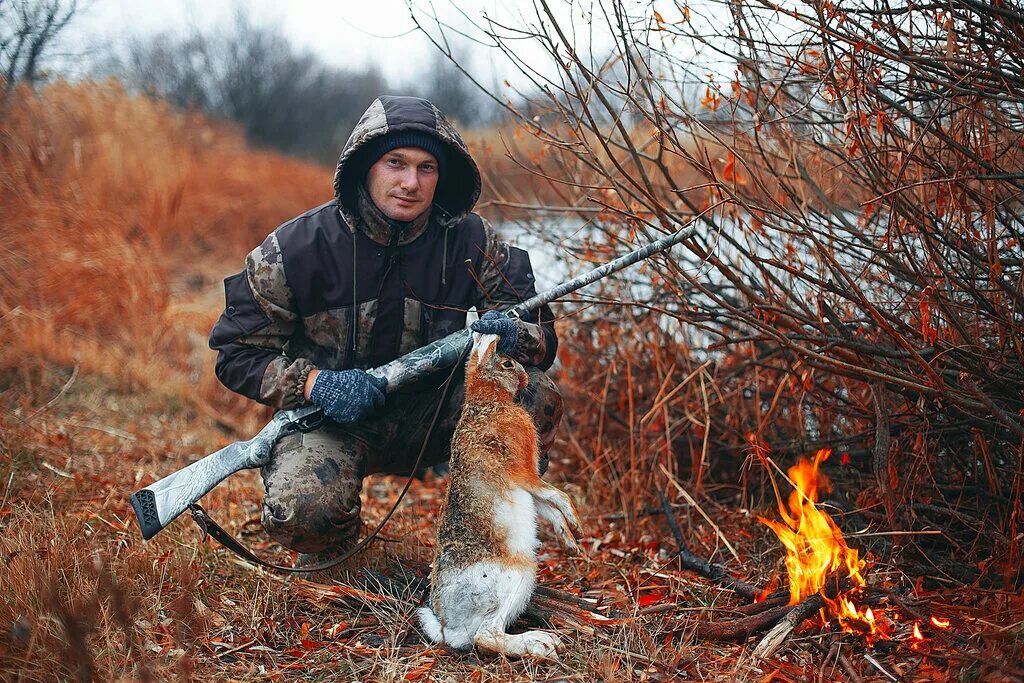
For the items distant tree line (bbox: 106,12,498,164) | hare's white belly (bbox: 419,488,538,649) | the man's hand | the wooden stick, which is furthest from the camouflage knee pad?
distant tree line (bbox: 106,12,498,164)

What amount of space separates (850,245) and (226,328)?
2.68 metres

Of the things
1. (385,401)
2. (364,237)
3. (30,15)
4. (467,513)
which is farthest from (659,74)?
(30,15)

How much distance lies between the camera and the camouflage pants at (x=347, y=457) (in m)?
3.56

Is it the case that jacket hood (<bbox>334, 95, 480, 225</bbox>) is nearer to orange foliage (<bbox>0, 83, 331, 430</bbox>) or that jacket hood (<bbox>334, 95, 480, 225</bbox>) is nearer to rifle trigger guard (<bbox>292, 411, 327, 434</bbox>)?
rifle trigger guard (<bbox>292, 411, 327, 434</bbox>)

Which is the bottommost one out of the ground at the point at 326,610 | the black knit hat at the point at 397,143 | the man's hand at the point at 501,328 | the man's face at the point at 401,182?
the ground at the point at 326,610

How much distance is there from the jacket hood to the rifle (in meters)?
0.68

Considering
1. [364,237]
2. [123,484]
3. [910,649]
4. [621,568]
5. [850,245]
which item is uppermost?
[850,245]

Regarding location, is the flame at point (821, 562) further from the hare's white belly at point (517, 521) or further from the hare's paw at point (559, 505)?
the hare's white belly at point (517, 521)

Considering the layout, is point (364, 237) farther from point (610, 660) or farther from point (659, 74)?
point (610, 660)

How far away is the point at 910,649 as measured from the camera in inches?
120

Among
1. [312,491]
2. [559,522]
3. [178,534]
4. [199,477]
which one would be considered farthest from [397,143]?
[178,534]

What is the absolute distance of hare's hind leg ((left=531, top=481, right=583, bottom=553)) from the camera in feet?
10.1

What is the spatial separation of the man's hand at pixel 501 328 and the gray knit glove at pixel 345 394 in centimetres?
53

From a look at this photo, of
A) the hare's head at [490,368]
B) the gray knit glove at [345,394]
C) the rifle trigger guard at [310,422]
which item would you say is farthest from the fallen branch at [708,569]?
the rifle trigger guard at [310,422]
